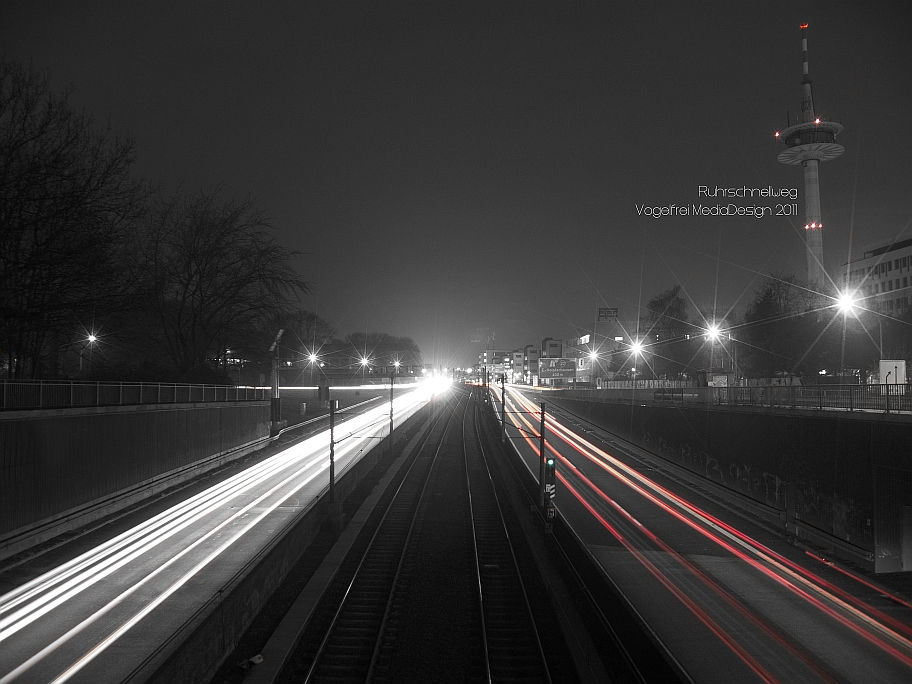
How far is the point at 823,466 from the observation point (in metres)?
20.4

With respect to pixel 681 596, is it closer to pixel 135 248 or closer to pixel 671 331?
pixel 135 248

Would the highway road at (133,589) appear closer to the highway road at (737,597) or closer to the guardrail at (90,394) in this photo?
the guardrail at (90,394)

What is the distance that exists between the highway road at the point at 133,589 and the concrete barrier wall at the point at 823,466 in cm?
1542

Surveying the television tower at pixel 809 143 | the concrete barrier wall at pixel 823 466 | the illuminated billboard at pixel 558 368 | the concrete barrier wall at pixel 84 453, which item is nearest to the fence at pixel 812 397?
the concrete barrier wall at pixel 823 466

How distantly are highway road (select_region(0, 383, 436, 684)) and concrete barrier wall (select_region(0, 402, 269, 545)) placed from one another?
2.05 m

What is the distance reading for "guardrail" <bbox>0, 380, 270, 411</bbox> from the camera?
1916cm

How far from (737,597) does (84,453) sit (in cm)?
1952

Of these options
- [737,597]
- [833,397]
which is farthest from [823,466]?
[737,597]

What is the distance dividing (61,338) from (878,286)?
93.1m

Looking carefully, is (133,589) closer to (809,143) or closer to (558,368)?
(558,368)

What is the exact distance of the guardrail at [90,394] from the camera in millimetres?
19156

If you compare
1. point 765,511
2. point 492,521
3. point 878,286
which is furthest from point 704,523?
point 878,286

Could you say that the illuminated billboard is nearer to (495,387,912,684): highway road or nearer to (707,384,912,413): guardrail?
(707,384,912,413): guardrail

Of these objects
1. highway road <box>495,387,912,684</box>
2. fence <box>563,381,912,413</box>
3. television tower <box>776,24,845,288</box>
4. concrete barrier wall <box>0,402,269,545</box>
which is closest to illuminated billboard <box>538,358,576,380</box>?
television tower <box>776,24,845,288</box>
